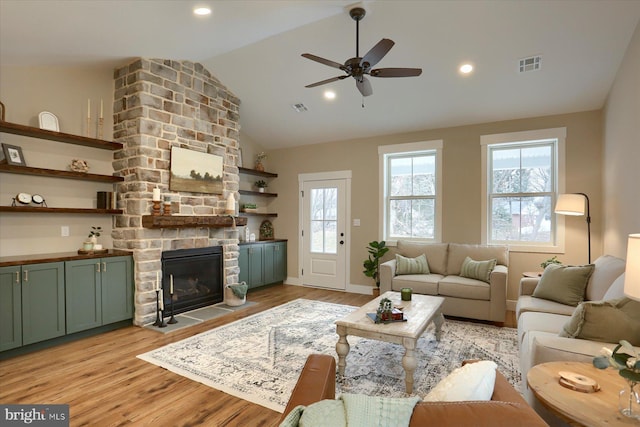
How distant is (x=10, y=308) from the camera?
3.12m

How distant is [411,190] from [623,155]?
2.80 meters

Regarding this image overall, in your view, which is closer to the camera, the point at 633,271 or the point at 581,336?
the point at 633,271

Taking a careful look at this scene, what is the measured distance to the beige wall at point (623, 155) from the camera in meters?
2.88

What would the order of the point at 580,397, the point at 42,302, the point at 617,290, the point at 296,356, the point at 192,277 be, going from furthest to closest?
1. the point at 192,277
2. the point at 42,302
3. the point at 296,356
4. the point at 617,290
5. the point at 580,397

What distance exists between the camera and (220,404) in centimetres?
243

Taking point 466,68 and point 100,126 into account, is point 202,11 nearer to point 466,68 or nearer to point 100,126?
point 100,126

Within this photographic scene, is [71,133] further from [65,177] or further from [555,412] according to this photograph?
[555,412]

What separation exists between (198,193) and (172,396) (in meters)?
2.90

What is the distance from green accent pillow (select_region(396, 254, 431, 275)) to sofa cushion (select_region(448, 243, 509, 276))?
36 centimetres

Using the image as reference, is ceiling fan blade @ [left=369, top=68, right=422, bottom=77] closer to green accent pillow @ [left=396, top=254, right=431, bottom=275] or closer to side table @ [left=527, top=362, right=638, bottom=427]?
side table @ [left=527, top=362, right=638, bottom=427]

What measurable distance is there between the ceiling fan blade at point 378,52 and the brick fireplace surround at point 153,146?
2.76 metres

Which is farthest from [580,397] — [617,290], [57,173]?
[57,173]

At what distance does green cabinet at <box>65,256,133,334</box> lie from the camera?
11.7 ft

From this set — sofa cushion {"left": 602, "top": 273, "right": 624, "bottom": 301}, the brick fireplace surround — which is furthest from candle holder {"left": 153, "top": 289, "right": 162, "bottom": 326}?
sofa cushion {"left": 602, "top": 273, "right": 624, "bottom": 301}
